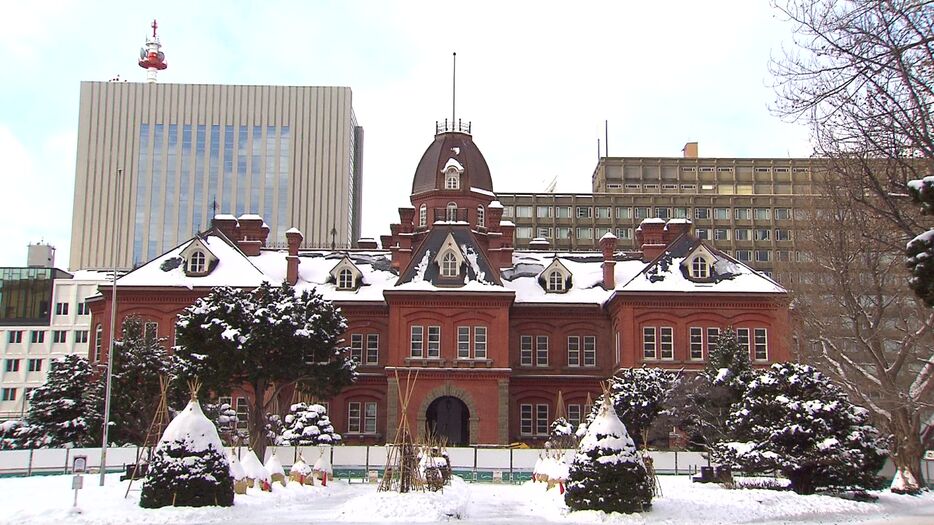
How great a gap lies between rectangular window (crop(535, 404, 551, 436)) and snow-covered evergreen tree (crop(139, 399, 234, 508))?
29.4 meters

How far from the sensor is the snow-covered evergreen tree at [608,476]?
24.3m

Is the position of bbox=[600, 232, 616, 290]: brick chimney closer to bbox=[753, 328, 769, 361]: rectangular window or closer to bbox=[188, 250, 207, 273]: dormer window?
bbox=[753, 328, 769, 361]: rectangular window

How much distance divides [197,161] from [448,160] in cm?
6567

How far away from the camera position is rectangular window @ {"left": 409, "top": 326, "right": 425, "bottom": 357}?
160 ft

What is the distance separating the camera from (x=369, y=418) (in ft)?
171

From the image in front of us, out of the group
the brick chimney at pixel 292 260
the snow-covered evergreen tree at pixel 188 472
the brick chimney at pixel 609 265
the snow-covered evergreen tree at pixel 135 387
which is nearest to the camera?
the snow-covered evergreen tree at pixel 188 472

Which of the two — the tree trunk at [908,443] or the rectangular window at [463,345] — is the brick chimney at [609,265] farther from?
the tree trunk at [908,443]

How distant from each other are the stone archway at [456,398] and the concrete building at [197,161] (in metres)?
69.6

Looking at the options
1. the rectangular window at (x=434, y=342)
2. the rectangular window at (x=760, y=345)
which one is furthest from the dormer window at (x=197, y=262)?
the rectangular window at (x=760, y=345)

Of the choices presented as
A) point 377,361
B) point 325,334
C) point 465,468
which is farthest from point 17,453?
point 377,361

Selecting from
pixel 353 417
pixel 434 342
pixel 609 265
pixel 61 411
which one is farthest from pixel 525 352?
pixel 61 411

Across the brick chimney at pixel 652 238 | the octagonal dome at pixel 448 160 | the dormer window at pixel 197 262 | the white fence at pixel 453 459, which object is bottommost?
the white fence at pixel 453 459

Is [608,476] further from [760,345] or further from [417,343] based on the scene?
[760,345]

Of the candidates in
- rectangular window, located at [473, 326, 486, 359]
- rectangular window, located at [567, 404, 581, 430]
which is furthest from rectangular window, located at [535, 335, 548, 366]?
rectangular window, located at [473, 326, 486, 359]
